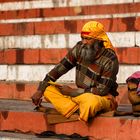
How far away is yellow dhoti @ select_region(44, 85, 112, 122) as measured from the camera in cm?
510

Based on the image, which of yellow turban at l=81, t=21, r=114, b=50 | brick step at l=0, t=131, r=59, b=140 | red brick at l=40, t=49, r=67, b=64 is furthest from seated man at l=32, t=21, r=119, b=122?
red brick at l=40, t=49, r=67, b=64

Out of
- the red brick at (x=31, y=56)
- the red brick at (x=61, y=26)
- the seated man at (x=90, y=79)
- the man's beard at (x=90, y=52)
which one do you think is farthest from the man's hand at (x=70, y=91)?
the red brick at (x=61, y=26)

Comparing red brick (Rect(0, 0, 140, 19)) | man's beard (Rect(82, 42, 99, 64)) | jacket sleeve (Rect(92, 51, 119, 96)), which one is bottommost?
jacket sleeve (Rect(92, 51, 119, 96))

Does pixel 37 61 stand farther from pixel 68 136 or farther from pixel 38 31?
pixel 68 136

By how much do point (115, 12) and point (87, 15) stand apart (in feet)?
1.73

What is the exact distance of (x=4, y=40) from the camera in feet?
27.0

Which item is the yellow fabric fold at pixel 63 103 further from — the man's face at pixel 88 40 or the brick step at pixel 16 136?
the man's face at pixel 88 40

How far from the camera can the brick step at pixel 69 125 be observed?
5.02 m

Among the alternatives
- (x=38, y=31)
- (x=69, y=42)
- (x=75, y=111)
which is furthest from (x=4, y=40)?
(x=75, y=111)

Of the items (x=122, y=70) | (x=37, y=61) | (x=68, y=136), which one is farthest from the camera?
(x=37, y=61)

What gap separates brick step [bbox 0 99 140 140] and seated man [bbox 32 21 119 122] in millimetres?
123

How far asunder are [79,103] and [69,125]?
273 mm

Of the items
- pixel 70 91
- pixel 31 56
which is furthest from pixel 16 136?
pixel 31 56

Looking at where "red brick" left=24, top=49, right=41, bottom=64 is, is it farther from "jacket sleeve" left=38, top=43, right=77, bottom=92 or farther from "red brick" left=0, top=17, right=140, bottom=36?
"jacket sleeve" left=38, top=43, right=77, bottom=92
